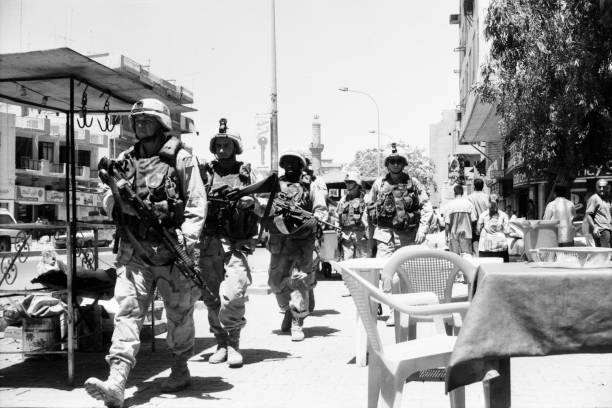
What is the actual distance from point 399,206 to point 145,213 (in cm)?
398

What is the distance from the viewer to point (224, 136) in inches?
264

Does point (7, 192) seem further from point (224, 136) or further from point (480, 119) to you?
point (224, 136)

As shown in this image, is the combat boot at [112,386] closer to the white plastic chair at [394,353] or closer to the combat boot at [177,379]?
the combat boot at [177,379]

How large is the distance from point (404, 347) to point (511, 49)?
13012mm

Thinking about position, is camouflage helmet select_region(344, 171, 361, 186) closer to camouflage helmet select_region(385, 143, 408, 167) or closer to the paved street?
camouflage helmet select_region(385, 143, 408, 167)

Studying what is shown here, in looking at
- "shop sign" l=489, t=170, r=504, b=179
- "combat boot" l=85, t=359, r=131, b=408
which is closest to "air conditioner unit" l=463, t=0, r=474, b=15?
"shop sign" l=489, t=170, r=504, b=179

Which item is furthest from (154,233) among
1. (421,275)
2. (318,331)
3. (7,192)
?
(7,192)

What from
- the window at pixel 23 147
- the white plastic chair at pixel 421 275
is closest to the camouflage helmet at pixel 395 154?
the white plastic chair at pixel 421 275

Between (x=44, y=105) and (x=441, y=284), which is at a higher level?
(x=44, y=105)

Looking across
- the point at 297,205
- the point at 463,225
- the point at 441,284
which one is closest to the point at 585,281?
the point at 441,284

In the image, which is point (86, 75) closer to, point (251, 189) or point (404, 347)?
point (251, 189)

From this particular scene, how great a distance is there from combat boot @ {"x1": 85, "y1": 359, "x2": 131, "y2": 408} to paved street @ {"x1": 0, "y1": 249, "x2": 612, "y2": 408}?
1.11ft

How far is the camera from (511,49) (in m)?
15.6

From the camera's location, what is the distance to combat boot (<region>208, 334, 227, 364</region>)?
257 inches
